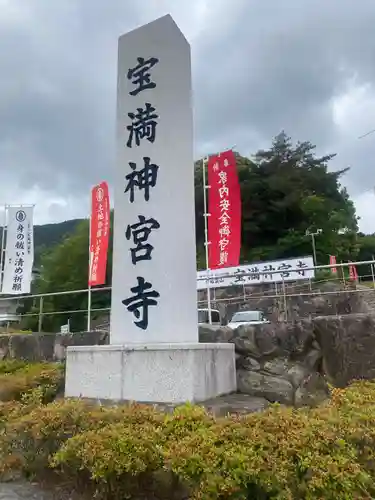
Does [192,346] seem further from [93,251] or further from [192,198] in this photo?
[93,251]

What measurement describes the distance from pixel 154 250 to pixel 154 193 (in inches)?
26.5

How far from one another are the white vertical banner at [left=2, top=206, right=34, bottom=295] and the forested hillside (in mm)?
13768

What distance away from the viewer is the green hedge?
2279mm

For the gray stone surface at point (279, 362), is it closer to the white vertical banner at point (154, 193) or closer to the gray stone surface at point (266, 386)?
the gray stone surface at point (266, 386)

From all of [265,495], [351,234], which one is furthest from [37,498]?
[351,234]


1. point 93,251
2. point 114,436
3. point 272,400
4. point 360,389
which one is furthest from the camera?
point 93,251

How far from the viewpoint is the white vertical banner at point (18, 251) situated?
A: 12.8 meters

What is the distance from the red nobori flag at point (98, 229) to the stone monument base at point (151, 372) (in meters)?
5.73

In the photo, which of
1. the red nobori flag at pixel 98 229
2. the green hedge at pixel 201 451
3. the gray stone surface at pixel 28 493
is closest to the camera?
the green hedge at pixel 201 451

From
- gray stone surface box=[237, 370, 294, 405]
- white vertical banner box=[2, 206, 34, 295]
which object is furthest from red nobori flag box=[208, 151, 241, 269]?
white vertical banner box=[2, 206, 34, 295]

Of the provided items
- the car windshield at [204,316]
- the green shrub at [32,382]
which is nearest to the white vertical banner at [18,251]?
the car windshield at [204,316]

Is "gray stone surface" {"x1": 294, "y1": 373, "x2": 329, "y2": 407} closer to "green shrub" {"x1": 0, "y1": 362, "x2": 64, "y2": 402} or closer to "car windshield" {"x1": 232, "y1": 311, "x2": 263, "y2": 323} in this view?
"green shrub" {"x1": 0, "y1": 362, "x2": 64, "y2": 402}

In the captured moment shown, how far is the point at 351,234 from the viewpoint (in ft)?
105

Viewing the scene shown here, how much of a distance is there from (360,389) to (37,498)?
2655 millimetres
